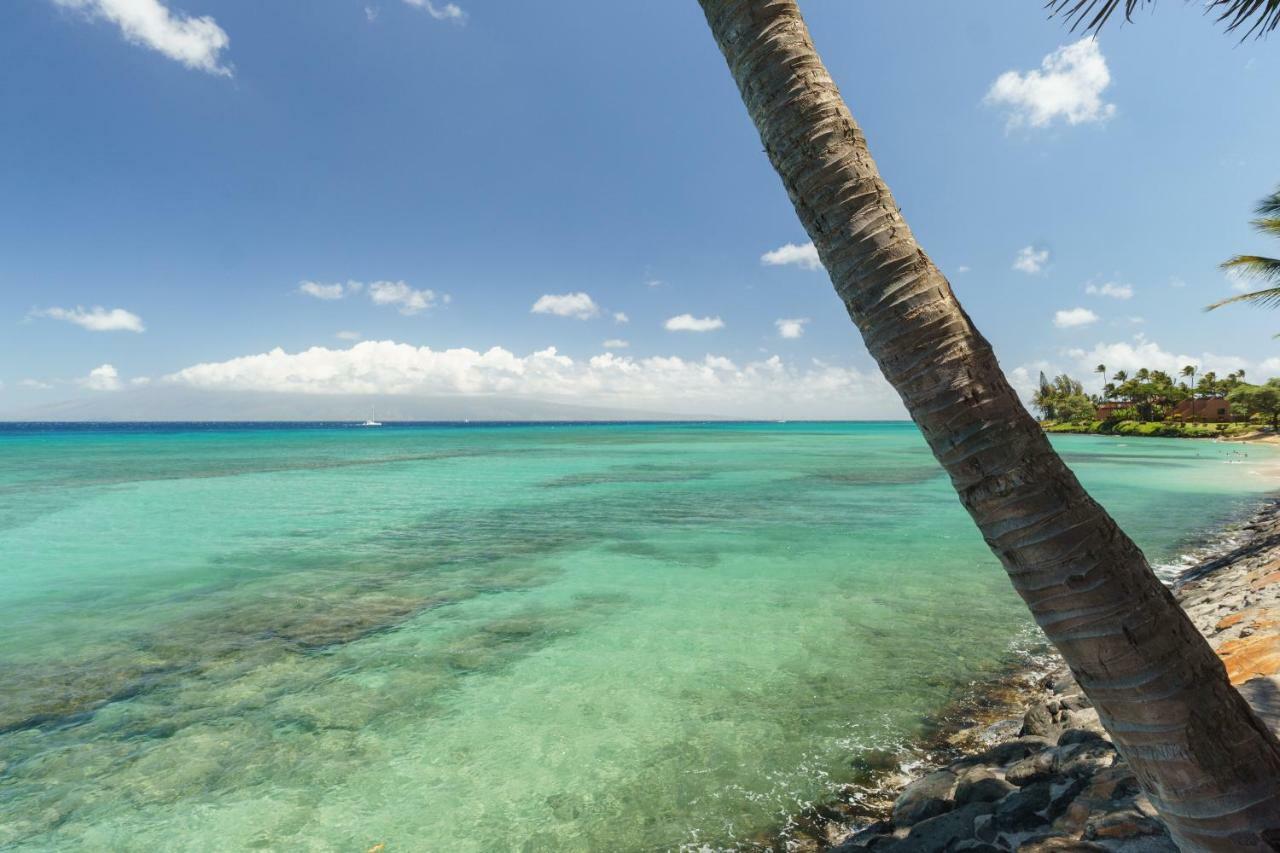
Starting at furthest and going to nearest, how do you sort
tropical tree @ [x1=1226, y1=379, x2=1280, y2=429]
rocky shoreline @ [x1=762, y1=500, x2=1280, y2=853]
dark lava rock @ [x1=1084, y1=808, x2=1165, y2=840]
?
1. tropical tree @ [x1=1226, y1=379, x2=1280, y2=429]
2. rocky shoreline @ [x1=762, y1=500, x2=1280, y2=853]
3. dark lava rock @ [x1=1084, y1=808, x2=1165, y2=840]

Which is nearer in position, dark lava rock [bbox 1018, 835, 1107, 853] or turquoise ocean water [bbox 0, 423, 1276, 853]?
dark lava rock [bbox 1018, 835, 1107, 853]

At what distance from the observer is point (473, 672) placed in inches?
336

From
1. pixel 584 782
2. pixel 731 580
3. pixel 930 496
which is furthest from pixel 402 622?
pixel 930 496

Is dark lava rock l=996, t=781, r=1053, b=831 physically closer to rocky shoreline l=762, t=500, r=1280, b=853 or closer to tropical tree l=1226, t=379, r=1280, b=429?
rocky shoreline l=762, t=500, r=1280, b=853

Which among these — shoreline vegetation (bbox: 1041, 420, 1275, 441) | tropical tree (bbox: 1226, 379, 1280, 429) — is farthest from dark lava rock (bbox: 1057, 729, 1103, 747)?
tropical tree (bbox: 1226, 379, 1280, 429)

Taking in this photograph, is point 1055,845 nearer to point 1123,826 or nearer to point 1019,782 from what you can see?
point 1123,826

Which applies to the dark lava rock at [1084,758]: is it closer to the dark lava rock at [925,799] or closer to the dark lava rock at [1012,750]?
the dark lava rock at [1012,750]

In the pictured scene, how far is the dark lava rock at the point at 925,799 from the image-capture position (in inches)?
192

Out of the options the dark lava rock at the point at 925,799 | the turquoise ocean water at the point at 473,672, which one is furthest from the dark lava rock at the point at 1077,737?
the turquoise ocean water at the point at 473,672

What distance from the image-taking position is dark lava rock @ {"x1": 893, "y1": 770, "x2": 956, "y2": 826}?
487 centimetres

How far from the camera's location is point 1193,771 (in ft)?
7.31

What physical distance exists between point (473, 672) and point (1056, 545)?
7942 millimetres

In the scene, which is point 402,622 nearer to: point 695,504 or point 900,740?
point 900,740

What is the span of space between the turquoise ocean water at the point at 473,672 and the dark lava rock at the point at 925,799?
777mm
